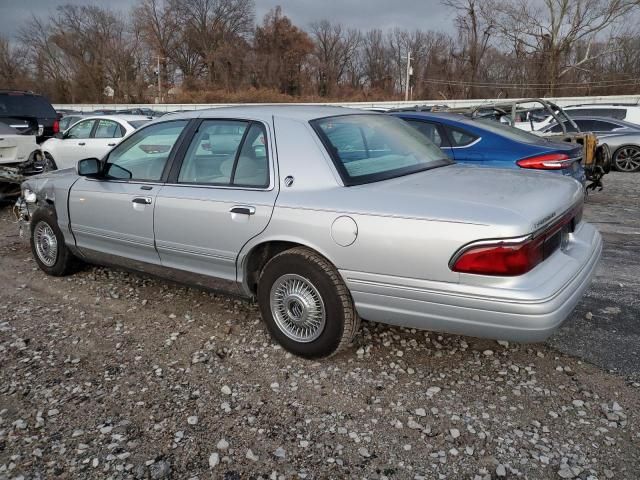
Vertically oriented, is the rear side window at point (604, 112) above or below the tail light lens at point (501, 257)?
above

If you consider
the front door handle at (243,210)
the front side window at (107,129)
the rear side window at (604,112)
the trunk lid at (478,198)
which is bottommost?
A: the front door handle at (243,210)

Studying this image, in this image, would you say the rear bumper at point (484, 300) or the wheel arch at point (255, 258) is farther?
the wheel arch at point (255, 258)

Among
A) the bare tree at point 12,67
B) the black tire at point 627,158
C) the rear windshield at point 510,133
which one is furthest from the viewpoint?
the bare tree at point 12,67

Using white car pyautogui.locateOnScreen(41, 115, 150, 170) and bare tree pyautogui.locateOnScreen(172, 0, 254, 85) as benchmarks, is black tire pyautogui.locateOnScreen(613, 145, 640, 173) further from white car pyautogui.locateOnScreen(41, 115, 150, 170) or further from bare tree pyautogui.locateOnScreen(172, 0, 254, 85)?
bare tree pyautogui.locateOnScreen(172, 0, 254, 85)

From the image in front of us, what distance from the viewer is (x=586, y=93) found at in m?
34.2

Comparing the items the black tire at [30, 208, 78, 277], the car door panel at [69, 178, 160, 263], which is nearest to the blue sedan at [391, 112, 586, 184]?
the car door panel at [69, 178, 160, 263]

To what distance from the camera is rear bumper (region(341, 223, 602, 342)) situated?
2.40 meters

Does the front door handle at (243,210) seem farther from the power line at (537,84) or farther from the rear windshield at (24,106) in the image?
the power line at (537,84)

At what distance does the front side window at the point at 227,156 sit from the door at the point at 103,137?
292 inches

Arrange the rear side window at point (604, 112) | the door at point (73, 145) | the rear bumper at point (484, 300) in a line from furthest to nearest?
1. the rear side window at point (604, 112)
2. the door at point (73, 145)
3. the rear bumper at point (484, 300)

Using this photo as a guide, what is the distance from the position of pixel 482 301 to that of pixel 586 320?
1.67m

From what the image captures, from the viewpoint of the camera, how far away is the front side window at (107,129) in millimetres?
10258

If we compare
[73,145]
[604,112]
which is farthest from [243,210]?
[604,112]

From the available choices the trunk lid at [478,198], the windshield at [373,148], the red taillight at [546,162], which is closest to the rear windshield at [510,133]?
the red taillight at [546,162]
